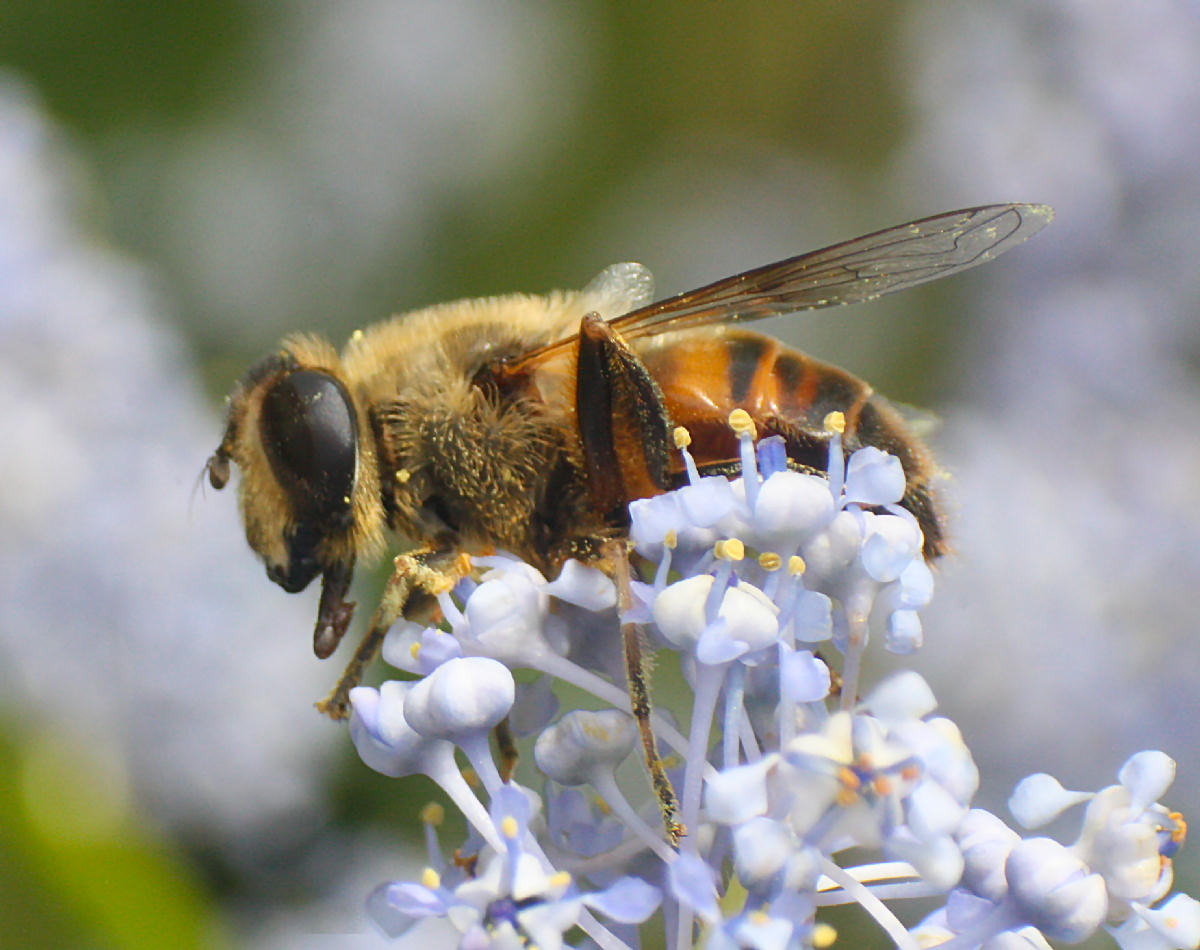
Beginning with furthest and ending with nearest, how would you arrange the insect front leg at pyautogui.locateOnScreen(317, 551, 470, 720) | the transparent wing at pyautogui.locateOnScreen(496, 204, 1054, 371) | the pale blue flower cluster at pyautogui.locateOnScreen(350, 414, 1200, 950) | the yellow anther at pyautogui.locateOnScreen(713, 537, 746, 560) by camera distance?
the transparent wing at pyautogui.locateOnScreen(496, 204, 1054, 371), the insect front leg at pyautogui.locateOnScreen(317, 551, 470, 720), the yellow anther at pyautogui.locateOnScreen(713, 537, 746, 560), the pale blue flower cluster at pyautogui.locateOnScreen(350, 414, 1200, 950)

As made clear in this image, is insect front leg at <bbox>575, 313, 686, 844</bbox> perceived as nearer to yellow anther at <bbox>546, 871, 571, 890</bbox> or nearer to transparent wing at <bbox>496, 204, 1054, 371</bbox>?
transparent wing at <bbox>496, 204, 1054, 371</bbox>

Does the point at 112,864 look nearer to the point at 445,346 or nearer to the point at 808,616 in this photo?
the point at 445,346

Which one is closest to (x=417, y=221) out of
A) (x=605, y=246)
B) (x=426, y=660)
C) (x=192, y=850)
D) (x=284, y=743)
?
(x=605, y=246)

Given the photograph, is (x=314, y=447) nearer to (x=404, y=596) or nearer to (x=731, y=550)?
(x=404, y=596)

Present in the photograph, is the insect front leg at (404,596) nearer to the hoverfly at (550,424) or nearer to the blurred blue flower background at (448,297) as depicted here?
the hoverfly at (550,424)

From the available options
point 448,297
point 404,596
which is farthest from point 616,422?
point 448,297

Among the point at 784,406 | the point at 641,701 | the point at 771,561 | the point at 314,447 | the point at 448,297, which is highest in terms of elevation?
the point at 448,297

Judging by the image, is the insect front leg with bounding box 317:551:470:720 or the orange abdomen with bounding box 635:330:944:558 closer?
the insect front leg with bounding box 317:551:470:720

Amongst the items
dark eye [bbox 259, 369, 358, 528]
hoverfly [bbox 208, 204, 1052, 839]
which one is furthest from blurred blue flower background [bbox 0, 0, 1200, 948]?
dark eye [bbox 259, 369, 358, 528]
